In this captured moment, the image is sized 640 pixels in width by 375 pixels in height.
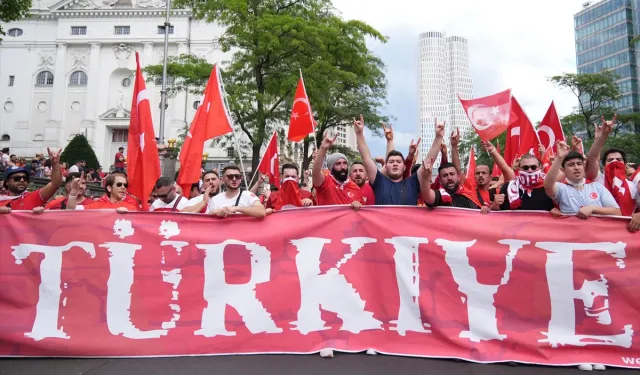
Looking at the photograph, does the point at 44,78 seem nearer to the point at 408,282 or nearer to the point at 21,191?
the point at 21,191

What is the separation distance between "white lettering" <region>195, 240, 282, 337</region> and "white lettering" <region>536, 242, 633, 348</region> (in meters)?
2.42

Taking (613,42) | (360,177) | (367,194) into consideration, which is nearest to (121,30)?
(360,177)

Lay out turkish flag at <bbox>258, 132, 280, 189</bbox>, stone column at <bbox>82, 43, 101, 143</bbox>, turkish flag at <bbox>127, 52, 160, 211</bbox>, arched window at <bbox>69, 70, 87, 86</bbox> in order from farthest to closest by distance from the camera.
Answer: arched window at <bbox>69, 70, 87, 86</bbox>
stone column at <bbox>82, 43, 101, 143</bbox>
turkish flag at <bbox>258, 132, 280, 189</bbox>
turkish flag at <bbox>127, 52, 160, 211</bbox>

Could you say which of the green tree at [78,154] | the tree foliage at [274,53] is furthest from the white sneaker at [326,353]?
the green tree at [78,154]

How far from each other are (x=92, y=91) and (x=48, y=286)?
1958 inches

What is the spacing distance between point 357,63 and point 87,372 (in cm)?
1766

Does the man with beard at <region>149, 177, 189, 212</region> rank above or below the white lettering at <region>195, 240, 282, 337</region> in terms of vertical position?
above

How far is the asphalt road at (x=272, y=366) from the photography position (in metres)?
3.64

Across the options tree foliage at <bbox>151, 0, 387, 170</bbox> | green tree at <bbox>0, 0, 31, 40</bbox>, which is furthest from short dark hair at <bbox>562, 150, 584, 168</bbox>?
green tree at <bbox>0, 0, 31, 40</bbox>

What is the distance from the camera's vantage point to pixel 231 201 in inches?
190

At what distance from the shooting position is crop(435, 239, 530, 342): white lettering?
157 inches

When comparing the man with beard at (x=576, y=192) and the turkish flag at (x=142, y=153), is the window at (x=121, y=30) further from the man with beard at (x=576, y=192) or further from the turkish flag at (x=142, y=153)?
the man with beard at (x=576, y=192)

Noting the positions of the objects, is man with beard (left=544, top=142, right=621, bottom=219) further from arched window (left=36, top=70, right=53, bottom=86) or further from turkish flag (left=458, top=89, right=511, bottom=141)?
arched window (left=36, top=70, right=53, bottom=86)

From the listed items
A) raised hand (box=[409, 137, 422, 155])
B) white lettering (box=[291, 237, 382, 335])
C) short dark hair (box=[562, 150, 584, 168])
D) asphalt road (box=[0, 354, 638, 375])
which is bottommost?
asphalt road (box=[0, 354, 638, 375])
